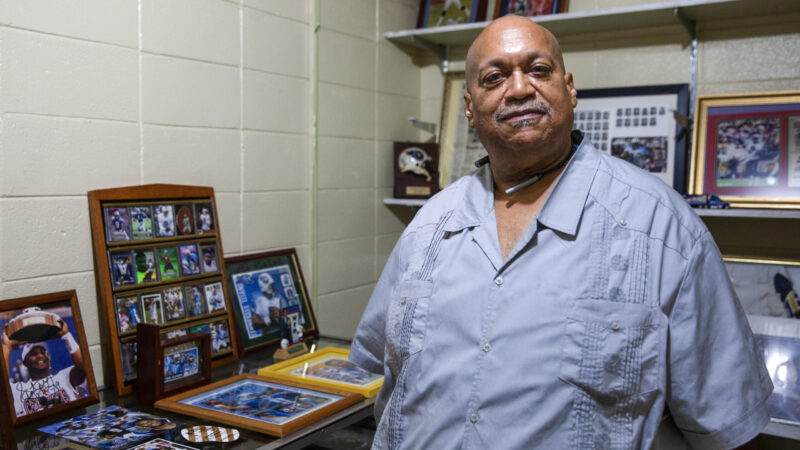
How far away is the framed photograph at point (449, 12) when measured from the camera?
3.12 m

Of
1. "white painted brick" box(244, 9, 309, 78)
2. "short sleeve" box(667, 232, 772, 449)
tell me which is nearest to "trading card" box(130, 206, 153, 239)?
"white painted brick" box(244, 9, 309, 78)

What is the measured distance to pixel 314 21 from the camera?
277 cm

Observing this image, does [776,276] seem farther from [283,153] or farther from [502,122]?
[283,153]

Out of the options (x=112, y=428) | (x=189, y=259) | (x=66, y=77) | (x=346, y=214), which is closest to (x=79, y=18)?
(x=66, y=77)

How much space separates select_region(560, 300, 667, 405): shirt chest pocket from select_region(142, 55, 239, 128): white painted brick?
150 centimetres

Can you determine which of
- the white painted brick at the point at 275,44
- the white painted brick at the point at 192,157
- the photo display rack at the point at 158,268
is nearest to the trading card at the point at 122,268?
the photo display rack at the point at 158,268

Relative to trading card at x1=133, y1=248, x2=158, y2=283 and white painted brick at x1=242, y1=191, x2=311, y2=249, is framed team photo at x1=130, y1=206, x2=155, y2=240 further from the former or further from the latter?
white painted brick at x1=242, y1=191, x2=311, y2=249

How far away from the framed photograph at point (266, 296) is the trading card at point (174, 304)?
241mm

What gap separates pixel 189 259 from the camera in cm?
218

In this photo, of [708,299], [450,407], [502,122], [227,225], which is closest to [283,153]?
[227,225]

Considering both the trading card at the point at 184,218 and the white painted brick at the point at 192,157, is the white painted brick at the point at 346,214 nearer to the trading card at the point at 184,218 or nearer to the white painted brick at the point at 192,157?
the white painted brick at the point at 192,157

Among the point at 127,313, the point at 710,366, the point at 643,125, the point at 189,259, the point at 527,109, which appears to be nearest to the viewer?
the point at 710,366

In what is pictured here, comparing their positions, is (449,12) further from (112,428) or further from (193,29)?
(112,428)

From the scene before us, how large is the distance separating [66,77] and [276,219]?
3.12ft
